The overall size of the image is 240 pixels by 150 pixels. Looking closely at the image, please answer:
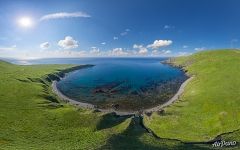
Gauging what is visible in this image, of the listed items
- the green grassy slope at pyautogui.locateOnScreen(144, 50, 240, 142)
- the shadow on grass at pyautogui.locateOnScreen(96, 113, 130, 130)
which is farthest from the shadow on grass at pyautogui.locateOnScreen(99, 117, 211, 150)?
the shadow on grass at pyautogui.locateOnScreen(96, 113, 130, 130)

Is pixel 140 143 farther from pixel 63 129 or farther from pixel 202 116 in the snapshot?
pixel 202 116

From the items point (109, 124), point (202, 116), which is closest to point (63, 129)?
point (109, 124)

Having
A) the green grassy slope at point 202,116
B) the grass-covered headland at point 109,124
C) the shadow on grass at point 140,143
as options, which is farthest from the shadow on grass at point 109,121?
the green grassy slope at point 202,116

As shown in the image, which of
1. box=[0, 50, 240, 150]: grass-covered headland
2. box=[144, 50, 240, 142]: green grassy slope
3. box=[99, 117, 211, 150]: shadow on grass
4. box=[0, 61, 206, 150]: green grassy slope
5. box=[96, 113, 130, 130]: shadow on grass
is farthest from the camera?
box=[96, 113, 130, 130]: shadow on grass

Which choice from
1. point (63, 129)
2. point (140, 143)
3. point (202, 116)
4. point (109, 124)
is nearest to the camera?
point (140, 143)

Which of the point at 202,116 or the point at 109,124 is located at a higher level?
the point at 202,116

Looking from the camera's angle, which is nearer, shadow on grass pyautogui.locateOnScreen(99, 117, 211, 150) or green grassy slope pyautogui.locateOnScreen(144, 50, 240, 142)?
shadow on grass pyautogui.locateOnScreen(99, 117, 211, 150)

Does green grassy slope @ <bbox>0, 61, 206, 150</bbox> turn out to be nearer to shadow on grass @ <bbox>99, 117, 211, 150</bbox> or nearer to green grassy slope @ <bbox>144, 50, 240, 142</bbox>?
shadow on grass @ <bbox>99, 117, 211, 150</bbox>

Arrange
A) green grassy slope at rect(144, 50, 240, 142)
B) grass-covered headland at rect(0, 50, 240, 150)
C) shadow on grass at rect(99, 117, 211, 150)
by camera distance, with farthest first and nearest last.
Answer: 1. green grassy slope at rect(144, 50, 240, 142)
2. grass-covered headland at rect(0, 50, 240, 150)
3. shadow on grass at rect(99, 117, 211, 150)
